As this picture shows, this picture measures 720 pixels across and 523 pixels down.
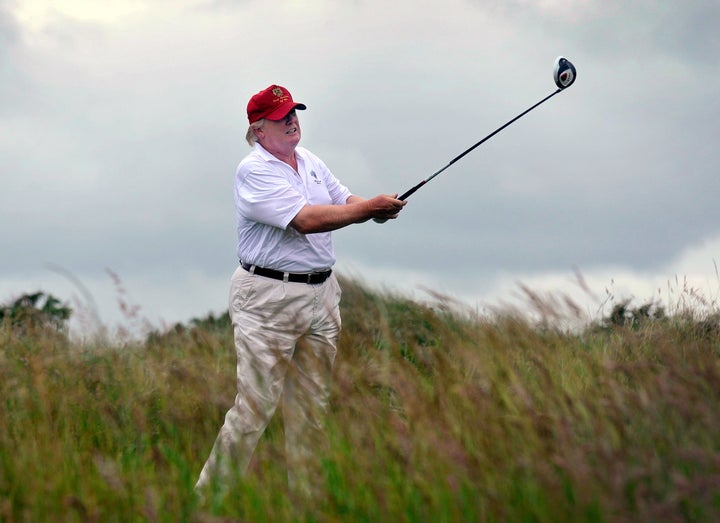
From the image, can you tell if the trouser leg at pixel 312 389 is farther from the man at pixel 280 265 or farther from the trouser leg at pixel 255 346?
the trouser leg at pixel 255 346

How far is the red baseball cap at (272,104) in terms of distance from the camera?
21.1ft

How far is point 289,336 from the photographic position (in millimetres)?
6328

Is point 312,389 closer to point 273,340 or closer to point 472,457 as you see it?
point 273,340

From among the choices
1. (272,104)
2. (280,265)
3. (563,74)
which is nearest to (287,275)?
(280,265)

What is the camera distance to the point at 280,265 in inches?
248

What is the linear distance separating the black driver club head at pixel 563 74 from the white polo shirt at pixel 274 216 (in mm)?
1651

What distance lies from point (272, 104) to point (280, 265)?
983 millimetres

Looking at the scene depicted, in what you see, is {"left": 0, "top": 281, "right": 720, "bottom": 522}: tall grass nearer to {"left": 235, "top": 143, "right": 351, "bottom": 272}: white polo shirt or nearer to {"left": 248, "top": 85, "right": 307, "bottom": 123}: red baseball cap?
{"left": 235, "top": 143, "right": 351, "bottom": 272}: white polo shirt

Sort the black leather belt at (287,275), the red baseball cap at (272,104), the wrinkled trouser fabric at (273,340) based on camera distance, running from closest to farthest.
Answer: the wrinkled trouser fabric at (273,340) < the black leather belt at (287,275) < the red baseball cap at (272,104)

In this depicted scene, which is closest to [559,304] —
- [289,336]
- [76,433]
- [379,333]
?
[289,336]

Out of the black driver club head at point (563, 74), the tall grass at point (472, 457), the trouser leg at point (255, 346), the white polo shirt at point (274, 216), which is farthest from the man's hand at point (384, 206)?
the black driver club head at point (563, 74)

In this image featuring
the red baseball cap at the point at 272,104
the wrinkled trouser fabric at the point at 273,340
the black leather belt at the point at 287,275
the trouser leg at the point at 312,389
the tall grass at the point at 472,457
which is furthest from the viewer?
the red baseball cap at the point at 272,104

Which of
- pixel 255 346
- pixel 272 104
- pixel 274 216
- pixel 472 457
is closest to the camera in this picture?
pixel 472 457

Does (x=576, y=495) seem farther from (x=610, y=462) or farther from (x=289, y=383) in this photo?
(x=289, y=383)
